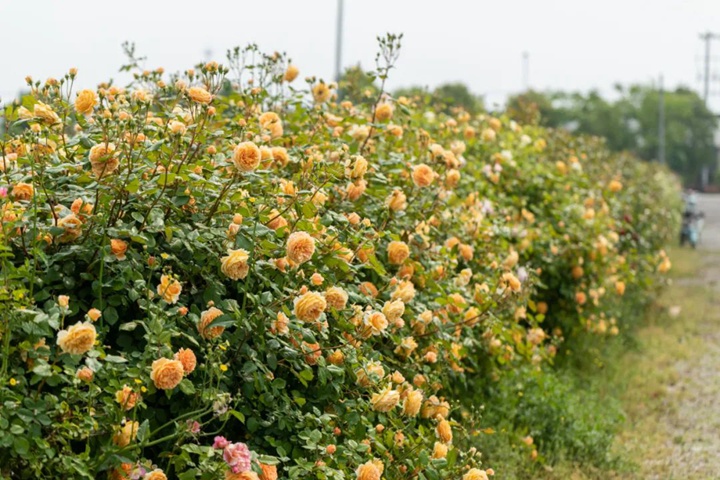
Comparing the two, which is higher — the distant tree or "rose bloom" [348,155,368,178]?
"rose bloom" [348,155,368,178]

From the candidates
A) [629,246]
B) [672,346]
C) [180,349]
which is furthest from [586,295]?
[180,349]

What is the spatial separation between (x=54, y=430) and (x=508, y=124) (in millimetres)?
5752

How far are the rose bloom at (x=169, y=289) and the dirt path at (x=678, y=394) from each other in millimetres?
2916

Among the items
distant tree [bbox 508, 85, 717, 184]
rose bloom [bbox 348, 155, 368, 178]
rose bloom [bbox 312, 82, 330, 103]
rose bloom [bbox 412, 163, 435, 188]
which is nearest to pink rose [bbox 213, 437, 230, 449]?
rose bloom [bbox 348, 155, 368, 178]

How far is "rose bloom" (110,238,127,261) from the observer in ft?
8.68

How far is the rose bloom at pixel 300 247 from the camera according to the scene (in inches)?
106

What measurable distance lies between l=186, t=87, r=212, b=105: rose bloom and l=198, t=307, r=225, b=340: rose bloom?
68cm

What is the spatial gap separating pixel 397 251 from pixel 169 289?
1.15 m

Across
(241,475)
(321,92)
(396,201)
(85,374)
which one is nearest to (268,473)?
(241,475)

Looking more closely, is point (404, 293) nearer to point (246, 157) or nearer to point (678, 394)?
point (246, 157)

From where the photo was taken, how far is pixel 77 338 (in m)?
2.24

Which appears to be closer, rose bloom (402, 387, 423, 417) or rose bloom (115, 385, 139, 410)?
rose bloom (115, 385, 139, 410)

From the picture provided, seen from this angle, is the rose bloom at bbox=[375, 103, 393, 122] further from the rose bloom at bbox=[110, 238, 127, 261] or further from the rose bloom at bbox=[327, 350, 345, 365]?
the rose bloom at bbox=[110, 238, 127, 261]

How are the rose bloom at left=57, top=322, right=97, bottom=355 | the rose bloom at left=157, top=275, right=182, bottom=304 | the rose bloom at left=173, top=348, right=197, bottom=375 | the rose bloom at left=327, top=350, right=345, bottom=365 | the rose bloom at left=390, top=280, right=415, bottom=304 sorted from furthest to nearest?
the rose bloom at left=390, top=280, right=415, bottom=304 → the rose bloom at left=327, top=350, right=345, bottom=365 → the rose bloom at left=157, top=275, right=182, bottom=304 → the rose bloom at left=173, top=348, right=197, bottom=375 → the rose bloom at left=57, top=322, right=97, bottom=355
